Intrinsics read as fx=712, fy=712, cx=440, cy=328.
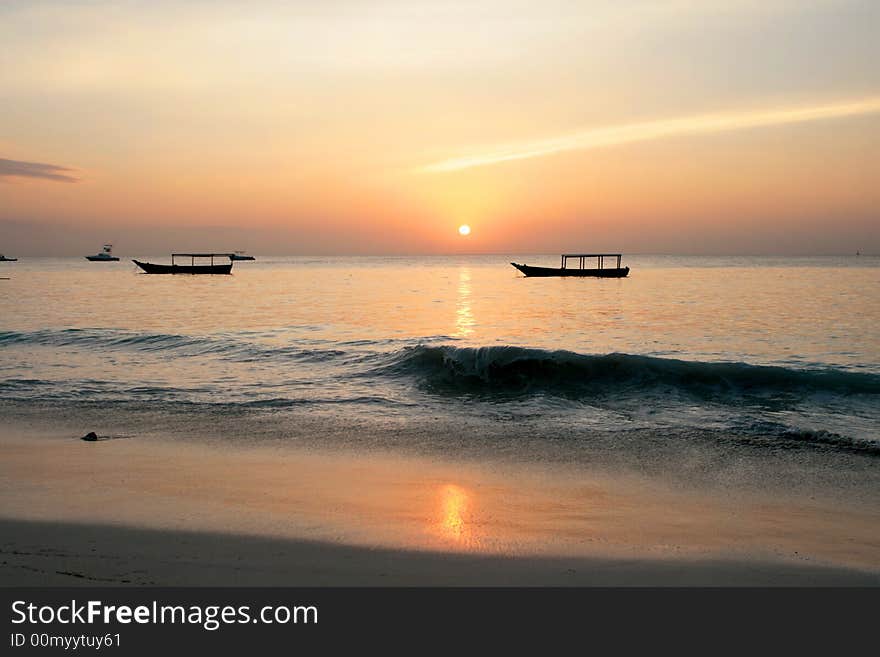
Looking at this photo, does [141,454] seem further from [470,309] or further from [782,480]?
[470,309]

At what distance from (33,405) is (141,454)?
5.92 meters

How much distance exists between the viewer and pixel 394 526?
752cm

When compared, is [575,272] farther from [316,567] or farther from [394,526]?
[316,567]

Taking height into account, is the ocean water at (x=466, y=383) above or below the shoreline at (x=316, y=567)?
below

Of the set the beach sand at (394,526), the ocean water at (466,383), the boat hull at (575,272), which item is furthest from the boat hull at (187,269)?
the beach sand at (394,526)

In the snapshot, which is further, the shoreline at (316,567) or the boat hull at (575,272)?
the boat hull at (575,272)

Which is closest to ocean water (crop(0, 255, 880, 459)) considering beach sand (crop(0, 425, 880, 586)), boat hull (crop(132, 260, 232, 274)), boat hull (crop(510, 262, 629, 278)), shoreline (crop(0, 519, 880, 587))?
beach sand (crop(0, 425, 880, 586))

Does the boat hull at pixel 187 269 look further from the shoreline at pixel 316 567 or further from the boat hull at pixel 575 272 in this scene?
the shoreline at pixel 316 567

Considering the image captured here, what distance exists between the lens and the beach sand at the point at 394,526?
619 centimetres

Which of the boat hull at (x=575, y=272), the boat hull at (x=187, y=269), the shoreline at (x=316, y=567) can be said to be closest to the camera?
the shoreline at (x=316, y=567)

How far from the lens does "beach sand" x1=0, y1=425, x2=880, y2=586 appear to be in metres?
6.19

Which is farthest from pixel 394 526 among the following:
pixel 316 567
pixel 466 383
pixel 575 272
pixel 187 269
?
pixel 187 269

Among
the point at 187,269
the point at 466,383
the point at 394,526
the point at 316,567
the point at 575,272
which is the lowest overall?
the point at 466,383
